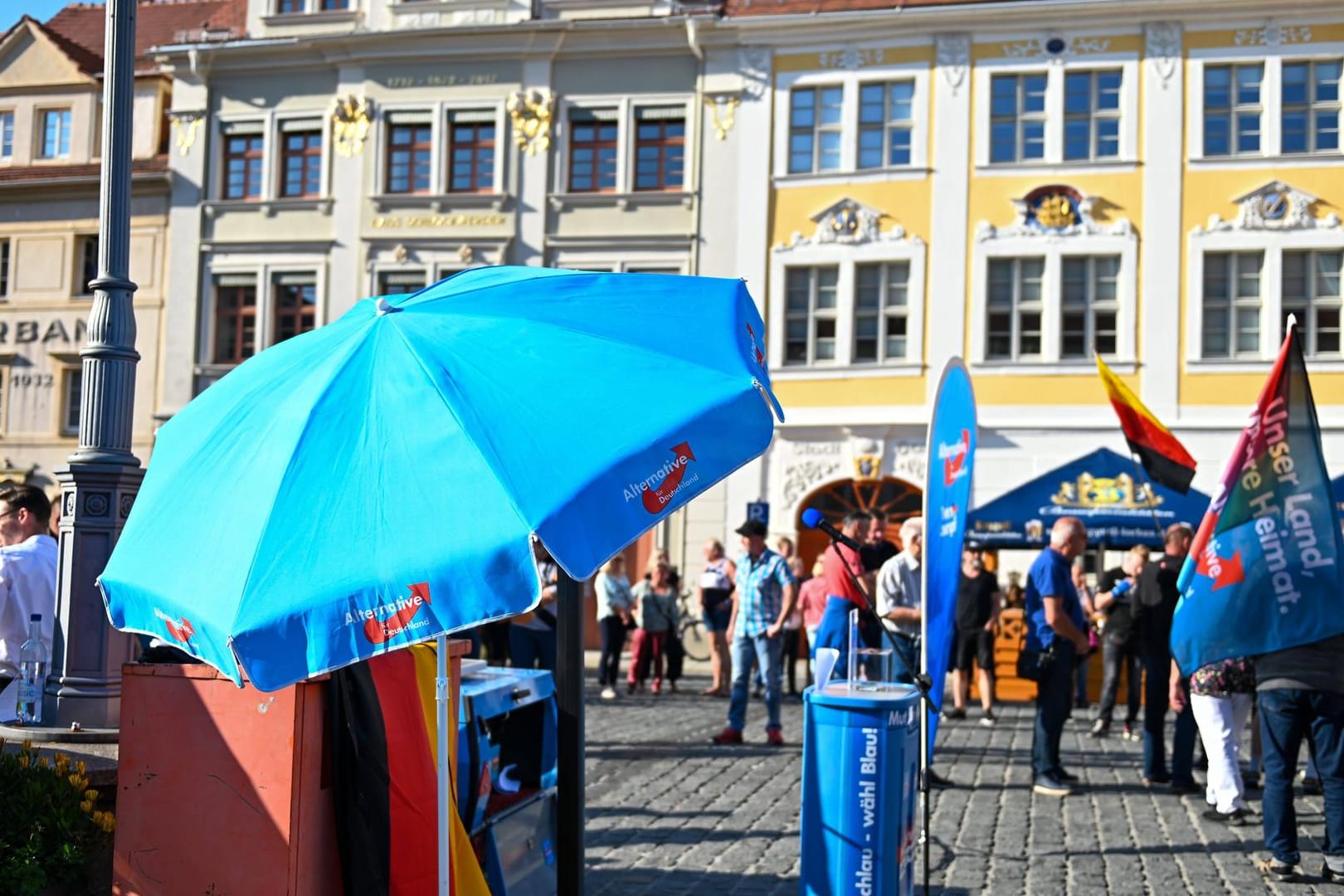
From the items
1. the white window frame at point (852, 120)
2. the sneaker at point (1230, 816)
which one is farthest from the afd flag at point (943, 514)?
A: the white window frame at point (852, 120)

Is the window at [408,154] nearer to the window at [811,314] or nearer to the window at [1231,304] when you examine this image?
the window at [811,314]

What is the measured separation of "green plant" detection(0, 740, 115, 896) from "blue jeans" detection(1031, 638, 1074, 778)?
6318 mm

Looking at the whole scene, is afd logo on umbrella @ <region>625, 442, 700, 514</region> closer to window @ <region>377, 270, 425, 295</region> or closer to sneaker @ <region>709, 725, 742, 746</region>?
sneaker @ <region>709, 725, 742, 746</region>

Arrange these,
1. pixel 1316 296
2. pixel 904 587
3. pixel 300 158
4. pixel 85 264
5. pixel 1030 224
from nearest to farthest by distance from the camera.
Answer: pixel 904 587, pixel 1316 296, pixel 1030 224, pixel 300 158, pixel 85 264

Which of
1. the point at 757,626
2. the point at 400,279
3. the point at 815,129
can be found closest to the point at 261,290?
the point at 400,279

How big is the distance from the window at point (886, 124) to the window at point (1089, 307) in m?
3.45

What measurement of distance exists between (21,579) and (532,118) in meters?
21.5

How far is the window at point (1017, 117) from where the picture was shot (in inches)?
995

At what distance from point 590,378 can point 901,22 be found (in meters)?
23.1

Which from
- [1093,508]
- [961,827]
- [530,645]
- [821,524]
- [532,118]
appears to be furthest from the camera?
[532,118]

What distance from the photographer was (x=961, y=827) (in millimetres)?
8883

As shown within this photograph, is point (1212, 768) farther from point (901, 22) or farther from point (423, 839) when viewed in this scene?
point (901, 22)

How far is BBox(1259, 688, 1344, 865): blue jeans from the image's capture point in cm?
732

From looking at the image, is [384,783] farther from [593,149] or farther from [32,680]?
[593,149]
